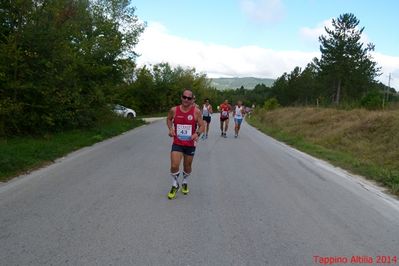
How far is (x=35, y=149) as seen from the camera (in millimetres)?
11492

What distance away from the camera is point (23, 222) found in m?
5.72

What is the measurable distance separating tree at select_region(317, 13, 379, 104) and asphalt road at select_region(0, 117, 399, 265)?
48116 mm

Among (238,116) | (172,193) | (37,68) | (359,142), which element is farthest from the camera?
(238,116)

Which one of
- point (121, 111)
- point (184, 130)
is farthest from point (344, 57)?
point (184, 130)

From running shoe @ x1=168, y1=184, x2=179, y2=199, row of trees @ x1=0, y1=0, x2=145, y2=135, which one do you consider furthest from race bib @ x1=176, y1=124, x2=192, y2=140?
row of trees @ x1=0, y1=0, x2=145, y2=135

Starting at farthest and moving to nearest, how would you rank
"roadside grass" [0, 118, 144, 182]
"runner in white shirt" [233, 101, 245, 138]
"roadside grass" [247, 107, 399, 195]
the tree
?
the tree
"runner in white shirt" [233, 101, 245, 138]
"roadside grass" [247, 107, 399, 195]
"roadside grass" [0, 118, 144, 182]

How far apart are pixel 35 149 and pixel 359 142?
1096 cm

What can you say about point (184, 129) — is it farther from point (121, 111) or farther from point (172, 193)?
point (121, 111)

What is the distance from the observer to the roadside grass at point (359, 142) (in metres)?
11.3

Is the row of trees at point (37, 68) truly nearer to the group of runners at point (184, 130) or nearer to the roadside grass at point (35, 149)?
the roadside grass at point (35, 149)

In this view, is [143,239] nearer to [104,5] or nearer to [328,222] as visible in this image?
[328,222]

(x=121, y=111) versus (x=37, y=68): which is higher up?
(x=37, y=68)

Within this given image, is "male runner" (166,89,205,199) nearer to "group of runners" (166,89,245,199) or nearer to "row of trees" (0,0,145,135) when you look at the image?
"group of runners" (166,89,245,199)

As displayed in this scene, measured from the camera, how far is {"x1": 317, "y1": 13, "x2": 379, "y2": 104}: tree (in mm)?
55188
